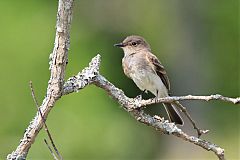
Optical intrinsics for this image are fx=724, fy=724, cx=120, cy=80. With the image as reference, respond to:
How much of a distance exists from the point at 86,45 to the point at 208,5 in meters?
2.58

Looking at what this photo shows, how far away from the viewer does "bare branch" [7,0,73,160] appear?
1.85m

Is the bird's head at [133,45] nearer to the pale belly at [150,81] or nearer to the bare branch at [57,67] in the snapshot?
the pale belly at [150,81]

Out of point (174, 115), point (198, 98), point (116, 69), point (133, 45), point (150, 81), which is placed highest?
point (116, 69)

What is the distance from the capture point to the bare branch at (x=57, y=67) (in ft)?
6.08

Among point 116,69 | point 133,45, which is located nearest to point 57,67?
point 133,45

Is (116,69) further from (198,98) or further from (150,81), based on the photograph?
(198,98)

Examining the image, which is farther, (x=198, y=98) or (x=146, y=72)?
(x=146, y=72)

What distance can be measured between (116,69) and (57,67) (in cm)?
632

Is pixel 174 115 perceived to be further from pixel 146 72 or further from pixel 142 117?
pixel 142 117

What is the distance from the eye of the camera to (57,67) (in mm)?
1884

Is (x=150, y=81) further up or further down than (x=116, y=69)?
further down

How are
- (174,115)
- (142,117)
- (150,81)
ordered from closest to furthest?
(142,117) → (174,115) → (150,81)

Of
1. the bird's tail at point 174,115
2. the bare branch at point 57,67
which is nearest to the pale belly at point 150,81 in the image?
the bird's tail at point 174,115

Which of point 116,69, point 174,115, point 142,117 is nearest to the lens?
point 142,117
